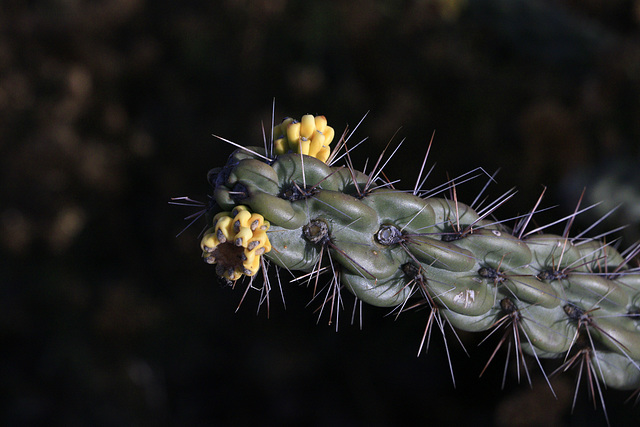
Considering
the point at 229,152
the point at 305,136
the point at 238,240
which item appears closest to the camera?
the point at 238,240

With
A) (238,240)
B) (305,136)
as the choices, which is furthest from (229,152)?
(238,240)

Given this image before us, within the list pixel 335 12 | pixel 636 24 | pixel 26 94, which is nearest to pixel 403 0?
pixel 335 12

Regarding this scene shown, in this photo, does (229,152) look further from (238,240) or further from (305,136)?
(238,240)

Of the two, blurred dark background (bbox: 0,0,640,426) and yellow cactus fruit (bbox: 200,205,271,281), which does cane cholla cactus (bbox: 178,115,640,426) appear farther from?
blurred dark background (bbox: 0,0,640,426)

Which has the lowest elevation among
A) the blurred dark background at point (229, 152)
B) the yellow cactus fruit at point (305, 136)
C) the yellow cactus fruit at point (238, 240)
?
the blurred dark background at point (229, 152)

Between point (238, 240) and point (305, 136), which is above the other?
point (305, 136)

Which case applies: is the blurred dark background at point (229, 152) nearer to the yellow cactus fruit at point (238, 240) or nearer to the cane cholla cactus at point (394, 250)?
the cane cholla cactus at point (394, 250)

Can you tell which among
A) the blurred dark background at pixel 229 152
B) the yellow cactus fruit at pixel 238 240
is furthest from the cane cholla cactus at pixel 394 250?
the blurred dark background at pixel 229 152
